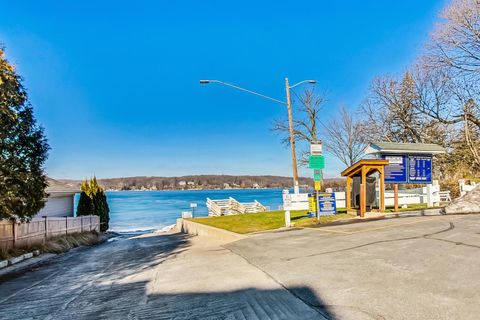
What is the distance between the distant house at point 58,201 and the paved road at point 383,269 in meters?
18.6

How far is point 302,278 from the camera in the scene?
20.8ft

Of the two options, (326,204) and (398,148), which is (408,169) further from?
(326,204)

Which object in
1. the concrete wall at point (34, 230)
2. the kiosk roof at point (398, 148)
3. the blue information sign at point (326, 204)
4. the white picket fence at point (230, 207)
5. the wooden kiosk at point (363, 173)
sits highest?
the kiosk roof at point (398, 148)

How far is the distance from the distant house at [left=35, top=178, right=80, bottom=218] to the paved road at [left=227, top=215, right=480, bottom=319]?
18576 millimetres

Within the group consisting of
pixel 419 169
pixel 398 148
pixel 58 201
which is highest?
pixel 398 148

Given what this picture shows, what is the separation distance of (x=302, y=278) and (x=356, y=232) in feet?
18.1

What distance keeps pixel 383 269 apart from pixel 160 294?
3.90 metres

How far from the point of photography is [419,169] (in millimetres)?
19703

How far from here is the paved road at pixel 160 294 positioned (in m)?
4.98

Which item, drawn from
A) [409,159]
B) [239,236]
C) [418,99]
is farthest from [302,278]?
[418,99]

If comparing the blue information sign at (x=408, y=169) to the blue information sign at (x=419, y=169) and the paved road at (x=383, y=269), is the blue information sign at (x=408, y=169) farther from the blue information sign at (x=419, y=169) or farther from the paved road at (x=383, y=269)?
the paved road at (x=383, y=269)

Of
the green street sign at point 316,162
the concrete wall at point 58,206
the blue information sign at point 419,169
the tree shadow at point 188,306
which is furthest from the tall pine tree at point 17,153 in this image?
the blue information sign at point 419,169

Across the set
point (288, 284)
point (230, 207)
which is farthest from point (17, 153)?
point (230, 207)

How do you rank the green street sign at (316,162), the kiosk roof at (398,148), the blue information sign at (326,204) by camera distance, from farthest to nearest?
1. the kiosk roof at (398,148)
2. the blue information sign at (326,204)
3. the green street sign at (316,162)
